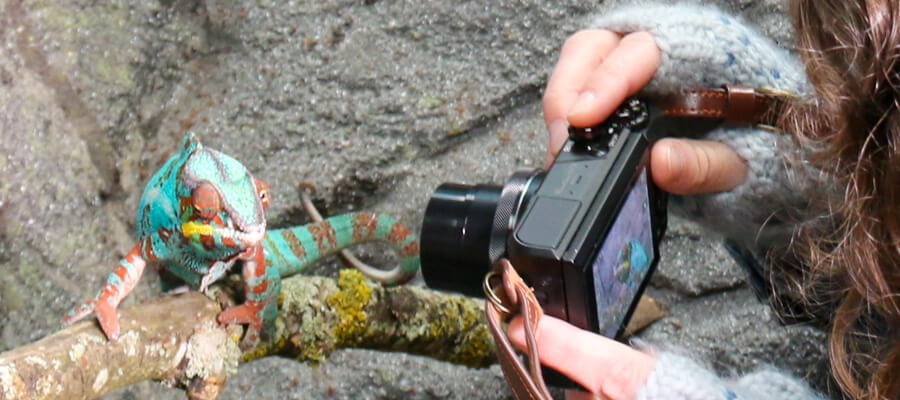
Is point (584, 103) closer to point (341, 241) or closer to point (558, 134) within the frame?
point (558, 134)

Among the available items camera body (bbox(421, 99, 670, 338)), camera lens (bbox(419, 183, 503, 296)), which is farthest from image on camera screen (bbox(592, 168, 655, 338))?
camera lens (bbox(419, 183, 503, 296))

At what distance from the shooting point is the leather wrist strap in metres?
0.69

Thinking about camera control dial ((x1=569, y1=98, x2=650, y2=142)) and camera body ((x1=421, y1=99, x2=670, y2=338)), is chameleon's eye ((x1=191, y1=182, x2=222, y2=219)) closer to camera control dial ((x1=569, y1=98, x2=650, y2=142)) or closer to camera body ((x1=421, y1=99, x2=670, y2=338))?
camera body ((x1=421, y1=99, x2=670, y2=338))

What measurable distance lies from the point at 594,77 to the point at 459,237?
0.57ft

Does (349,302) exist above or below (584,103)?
below

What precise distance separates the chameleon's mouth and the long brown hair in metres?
0.50

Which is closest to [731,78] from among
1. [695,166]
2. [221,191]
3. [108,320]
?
[695,166]

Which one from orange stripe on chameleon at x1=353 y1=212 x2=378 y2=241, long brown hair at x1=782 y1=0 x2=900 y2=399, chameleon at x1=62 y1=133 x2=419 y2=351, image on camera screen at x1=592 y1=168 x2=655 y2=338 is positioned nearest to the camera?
long brown hair at x1=782 y1=0 x2=900 y2=399

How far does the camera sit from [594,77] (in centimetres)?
66

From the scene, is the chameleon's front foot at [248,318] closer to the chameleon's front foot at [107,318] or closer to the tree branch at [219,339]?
the tree branch at [219,339]

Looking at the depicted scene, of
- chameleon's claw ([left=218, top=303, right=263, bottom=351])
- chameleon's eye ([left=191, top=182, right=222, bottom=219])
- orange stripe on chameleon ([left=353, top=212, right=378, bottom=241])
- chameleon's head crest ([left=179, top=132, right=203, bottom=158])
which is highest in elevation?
chameleon's head crest ([left=179, top=132, right=203, bottom=158])

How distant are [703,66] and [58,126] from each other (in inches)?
31.2

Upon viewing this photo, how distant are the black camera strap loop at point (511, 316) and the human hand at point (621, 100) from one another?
0.16 m

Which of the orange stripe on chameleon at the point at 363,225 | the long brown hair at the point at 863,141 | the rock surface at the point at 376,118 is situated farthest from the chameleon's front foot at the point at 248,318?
the long brown hair at the point at 863,141
